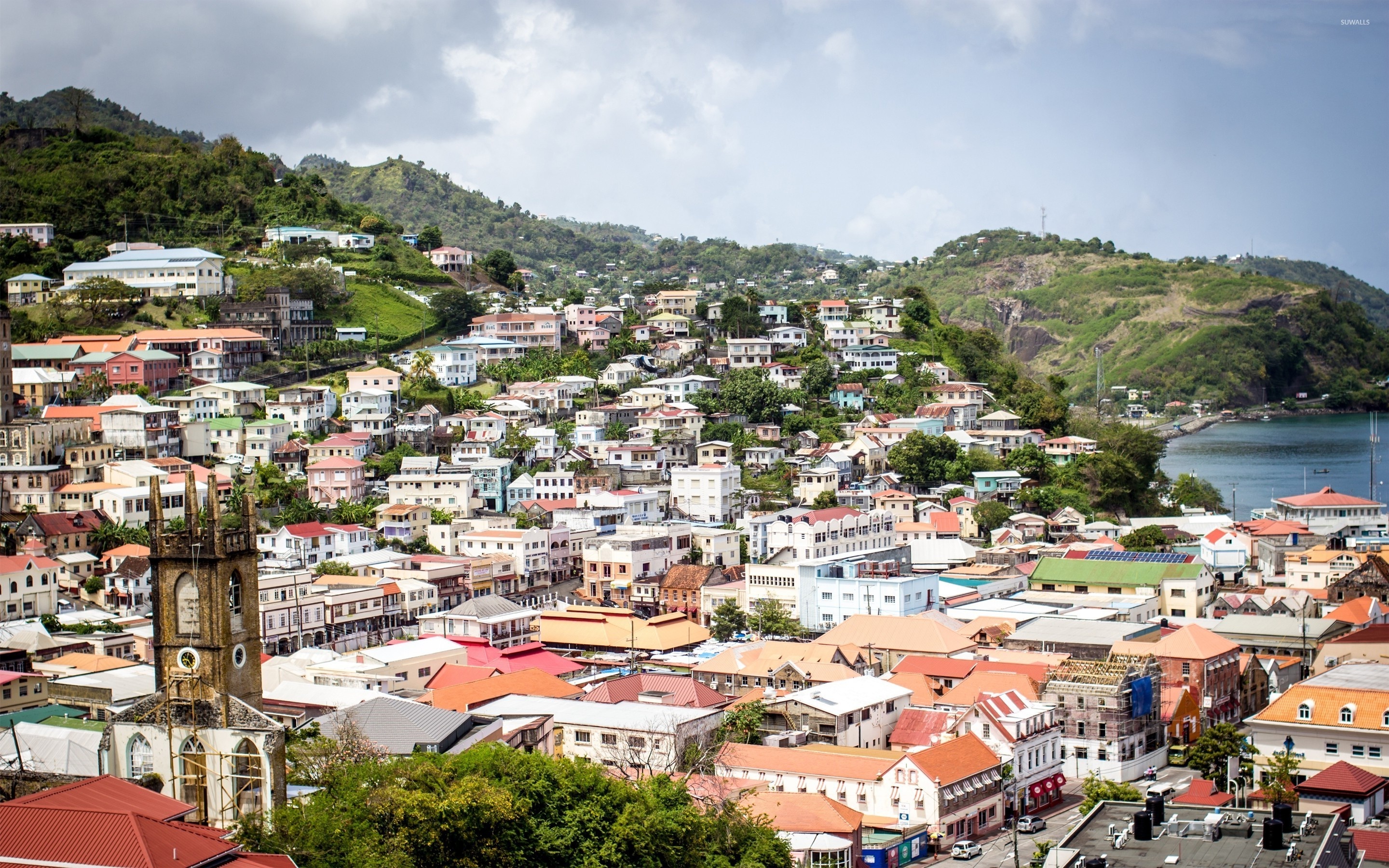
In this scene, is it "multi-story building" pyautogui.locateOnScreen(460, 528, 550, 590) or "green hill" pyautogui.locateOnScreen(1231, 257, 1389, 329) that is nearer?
"multi-story building" pyautogui.locateOnScreen(460, 528, 550, 590)

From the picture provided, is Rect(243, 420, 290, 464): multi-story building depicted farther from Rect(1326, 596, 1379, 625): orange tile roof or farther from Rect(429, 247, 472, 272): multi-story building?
Rect(1326, 596, 1379, 625): orange tile roof

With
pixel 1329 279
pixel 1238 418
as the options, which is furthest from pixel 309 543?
pixel 1329 279

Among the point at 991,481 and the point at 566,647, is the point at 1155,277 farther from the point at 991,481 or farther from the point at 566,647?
the point at 566,647

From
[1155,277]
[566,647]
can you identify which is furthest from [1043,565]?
[1155,277]

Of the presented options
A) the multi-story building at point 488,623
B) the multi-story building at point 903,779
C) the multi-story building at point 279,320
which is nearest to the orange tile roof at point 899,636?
the multi-story building at point 903,779

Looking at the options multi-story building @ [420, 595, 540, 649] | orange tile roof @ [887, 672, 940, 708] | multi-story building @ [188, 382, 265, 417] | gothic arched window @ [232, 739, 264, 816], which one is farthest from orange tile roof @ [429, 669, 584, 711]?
multi-story building @ [188, 382, 265, 417]

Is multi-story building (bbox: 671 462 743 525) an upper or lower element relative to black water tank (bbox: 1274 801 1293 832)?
upper

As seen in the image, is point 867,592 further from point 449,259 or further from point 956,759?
point 449,259
